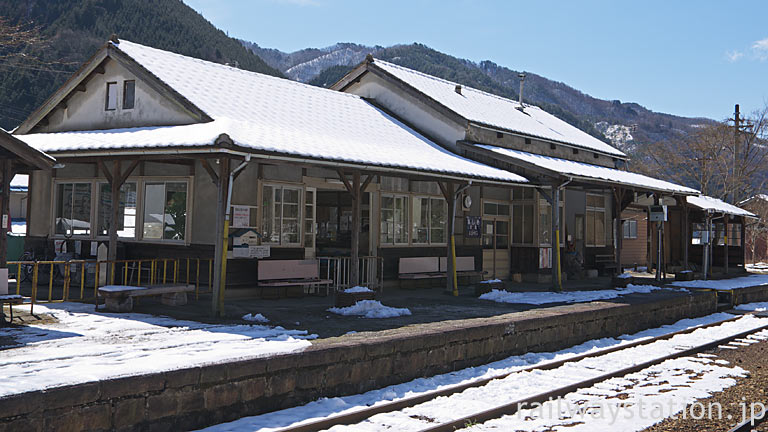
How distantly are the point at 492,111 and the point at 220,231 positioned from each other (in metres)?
14.7

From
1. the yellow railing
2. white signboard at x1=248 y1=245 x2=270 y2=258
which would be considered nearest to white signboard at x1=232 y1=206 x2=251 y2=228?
white signboard at x1=248 y1=245 x2=270 y2=258

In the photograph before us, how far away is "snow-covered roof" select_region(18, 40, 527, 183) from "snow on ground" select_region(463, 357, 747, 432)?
5525 mm

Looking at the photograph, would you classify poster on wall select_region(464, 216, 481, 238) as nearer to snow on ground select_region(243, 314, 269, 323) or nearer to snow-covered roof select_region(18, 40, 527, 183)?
snow-covered roof select_region(18, 40, 527, 183)

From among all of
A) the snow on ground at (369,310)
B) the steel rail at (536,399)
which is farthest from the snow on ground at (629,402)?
the snow on ground at (369,310)

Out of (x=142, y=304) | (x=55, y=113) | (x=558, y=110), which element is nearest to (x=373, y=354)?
(x=142, y=304)

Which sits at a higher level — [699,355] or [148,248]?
[148,248]

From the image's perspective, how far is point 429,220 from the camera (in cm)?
1859

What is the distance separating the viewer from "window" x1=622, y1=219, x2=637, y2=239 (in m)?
29.3

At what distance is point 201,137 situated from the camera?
11031mm

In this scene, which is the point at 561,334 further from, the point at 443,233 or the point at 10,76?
the point at 10,76

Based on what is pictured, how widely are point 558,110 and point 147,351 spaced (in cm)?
14582

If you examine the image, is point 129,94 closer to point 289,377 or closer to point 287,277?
point 287,277

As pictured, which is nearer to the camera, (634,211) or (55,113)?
(55,113)

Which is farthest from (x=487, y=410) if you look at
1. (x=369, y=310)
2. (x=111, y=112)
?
(x=111, y=112)
